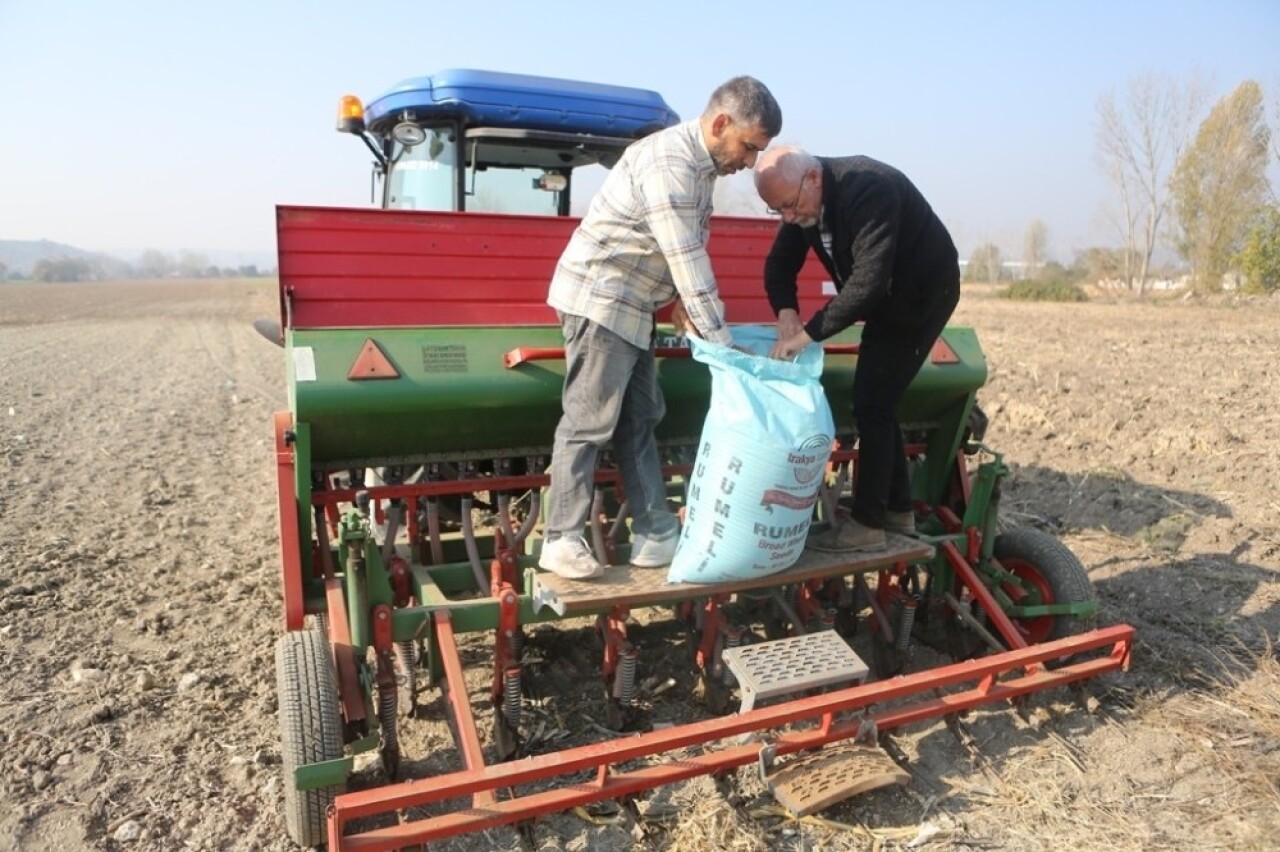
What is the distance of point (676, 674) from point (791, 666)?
1102mm

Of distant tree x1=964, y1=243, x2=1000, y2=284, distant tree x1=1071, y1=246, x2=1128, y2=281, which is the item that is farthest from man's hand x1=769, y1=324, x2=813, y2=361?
distant tree x1=964, y1=243, x2=1000, y2=284

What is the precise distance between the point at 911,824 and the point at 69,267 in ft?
421

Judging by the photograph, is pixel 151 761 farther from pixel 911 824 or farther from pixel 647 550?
pixel 911 824

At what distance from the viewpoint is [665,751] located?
2674mm

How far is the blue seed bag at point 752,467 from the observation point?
2.99 metres

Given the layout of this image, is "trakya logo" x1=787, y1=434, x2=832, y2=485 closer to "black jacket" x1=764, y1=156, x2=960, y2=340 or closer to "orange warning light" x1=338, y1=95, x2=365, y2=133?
"black jacket" x1=764, y1=156, x2=960, y2=340

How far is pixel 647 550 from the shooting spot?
336 cm

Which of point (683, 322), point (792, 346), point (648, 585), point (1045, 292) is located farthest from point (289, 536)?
point (1045, 292)

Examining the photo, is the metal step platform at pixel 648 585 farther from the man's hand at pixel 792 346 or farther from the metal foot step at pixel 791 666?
the man's hand at pixel 792 346

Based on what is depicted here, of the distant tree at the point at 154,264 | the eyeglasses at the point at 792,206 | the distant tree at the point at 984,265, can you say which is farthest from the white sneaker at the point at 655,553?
the distant tree at the point at 154,264

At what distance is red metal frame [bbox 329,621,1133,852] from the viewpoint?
2.42m

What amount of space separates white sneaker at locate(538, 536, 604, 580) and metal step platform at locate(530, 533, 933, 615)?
0.09 ft

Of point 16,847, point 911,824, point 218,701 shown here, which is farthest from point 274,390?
point 911,824

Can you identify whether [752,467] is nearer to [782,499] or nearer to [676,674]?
[782,499]
